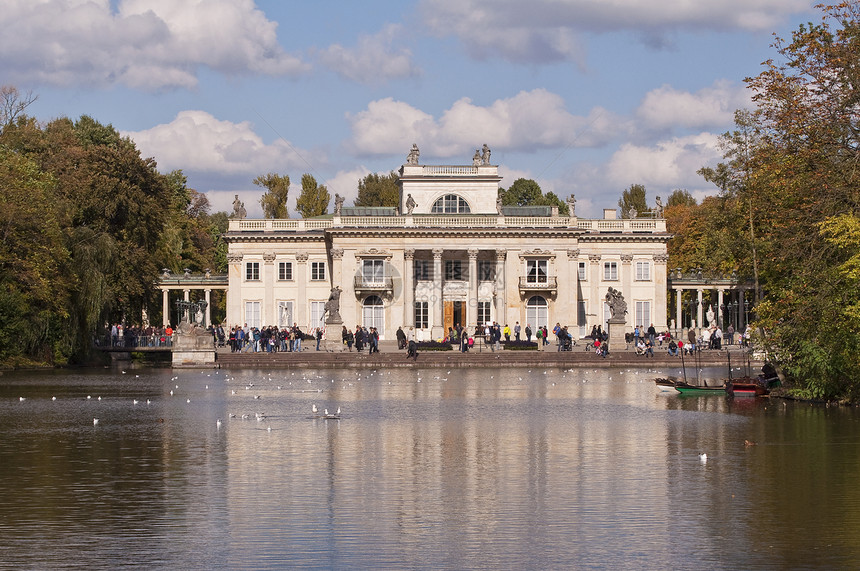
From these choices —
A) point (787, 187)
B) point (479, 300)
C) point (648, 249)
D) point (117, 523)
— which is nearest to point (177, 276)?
point (479, 300)

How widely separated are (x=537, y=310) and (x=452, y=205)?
9371 millimetres

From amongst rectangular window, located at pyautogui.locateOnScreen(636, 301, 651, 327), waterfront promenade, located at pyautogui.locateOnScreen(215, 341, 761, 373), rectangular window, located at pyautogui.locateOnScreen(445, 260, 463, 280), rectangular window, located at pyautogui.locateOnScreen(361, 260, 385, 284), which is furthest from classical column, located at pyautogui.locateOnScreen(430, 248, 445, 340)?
waterfront promenade, located at pyautogui.locateOnScreen(215, 341, 761, 373)

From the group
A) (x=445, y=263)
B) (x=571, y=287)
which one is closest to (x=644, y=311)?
(x=571, y=287)

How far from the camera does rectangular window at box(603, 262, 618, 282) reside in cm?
8200

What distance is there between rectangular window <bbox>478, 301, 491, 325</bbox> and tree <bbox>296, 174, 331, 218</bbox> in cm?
2882

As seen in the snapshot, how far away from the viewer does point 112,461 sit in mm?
21781

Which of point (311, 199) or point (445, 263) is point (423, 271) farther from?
point (311, 199)

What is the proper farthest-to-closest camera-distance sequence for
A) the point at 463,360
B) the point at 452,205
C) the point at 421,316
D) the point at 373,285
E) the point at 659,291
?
the point at 659,291, the point at 452,205, the point at 421,316, the point at 373,285, the point at 463,360

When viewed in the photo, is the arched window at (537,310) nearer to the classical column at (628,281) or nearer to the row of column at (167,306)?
the classical column at (628,281)

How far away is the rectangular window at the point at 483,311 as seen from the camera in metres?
78.6

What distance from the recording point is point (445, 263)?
78.9 meters

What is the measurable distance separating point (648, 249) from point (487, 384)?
4128 centimetres

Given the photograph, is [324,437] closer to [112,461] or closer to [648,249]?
[112,461]


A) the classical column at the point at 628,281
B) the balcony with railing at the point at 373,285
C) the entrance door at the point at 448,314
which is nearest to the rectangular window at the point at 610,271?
the classical column at the point at 628,281
